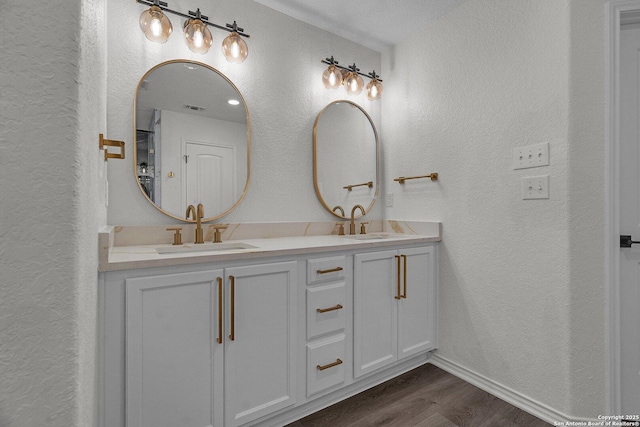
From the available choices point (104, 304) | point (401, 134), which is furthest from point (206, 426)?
point (401, 134)

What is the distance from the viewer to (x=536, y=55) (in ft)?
5.17

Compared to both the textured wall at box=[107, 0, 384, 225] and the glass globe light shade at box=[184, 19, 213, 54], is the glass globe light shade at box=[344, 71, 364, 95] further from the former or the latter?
the glass globe light shade at box=[184, 19, 213, 54]

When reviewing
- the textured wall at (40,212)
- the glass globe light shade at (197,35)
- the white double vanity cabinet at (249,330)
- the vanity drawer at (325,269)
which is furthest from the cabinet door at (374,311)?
the glass globe light shade at (197,35)

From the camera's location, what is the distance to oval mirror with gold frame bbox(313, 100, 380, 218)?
223 cm

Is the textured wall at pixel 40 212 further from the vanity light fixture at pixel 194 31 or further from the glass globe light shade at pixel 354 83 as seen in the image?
the glass globe light shade at pixel 354 83

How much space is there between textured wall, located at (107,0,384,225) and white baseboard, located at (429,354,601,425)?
128 cm

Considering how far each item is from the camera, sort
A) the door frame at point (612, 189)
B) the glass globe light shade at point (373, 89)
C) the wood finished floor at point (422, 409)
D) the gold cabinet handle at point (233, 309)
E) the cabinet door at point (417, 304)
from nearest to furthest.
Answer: the gold cabinet handle at point (233, 309), the door frame at point (612, 189), the wood finished floor at point (422, 409), the cabinet door at point (417, 304), the glass globe light shade at point (373, 89)

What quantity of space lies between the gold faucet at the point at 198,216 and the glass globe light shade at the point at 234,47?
A: 89 cm

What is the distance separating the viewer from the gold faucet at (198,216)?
5.49ft

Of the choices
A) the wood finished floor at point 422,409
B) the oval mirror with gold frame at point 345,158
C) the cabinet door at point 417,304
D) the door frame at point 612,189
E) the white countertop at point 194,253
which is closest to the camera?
the white countertop at point 194,253

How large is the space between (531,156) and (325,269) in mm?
1202

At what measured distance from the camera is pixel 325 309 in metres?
1.54

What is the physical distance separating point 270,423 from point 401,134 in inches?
79.9

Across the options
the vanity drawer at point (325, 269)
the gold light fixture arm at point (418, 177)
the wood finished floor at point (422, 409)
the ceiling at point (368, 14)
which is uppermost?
the ceiling at point (368, 14)
